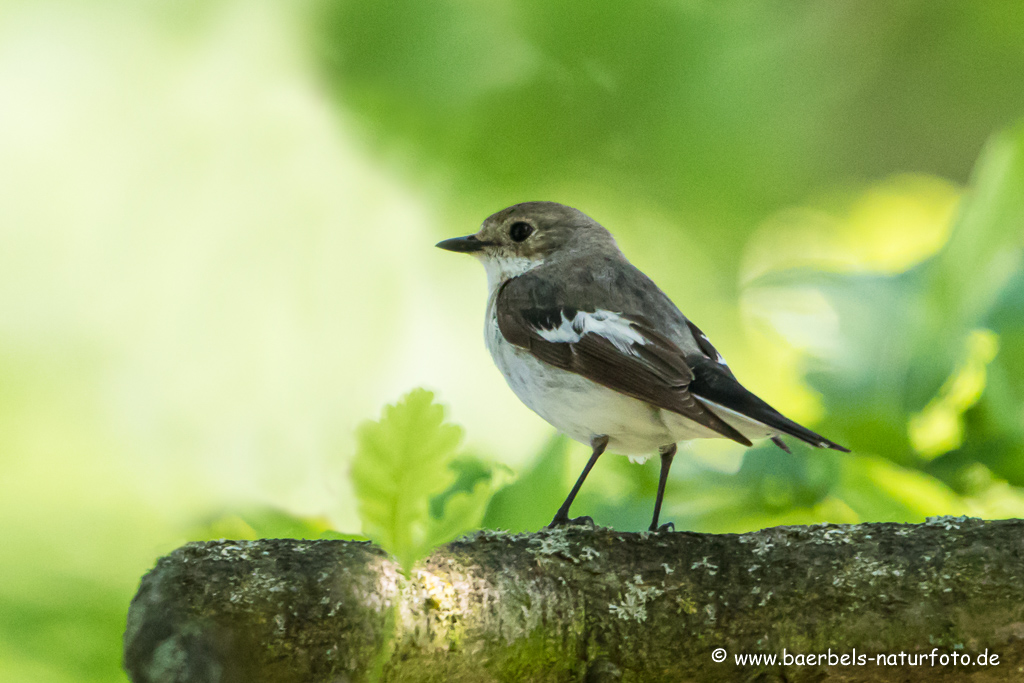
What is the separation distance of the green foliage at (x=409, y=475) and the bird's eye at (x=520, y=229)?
121 centimetres

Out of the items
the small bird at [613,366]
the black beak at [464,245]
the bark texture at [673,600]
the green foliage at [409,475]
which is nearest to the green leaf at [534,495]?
the small bird at [613,366]

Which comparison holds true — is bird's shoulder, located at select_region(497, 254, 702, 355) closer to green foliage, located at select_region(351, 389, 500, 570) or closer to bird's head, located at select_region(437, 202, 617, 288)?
bird's head, located at select_region(437, 202, 617, 288)

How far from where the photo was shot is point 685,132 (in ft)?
7.24

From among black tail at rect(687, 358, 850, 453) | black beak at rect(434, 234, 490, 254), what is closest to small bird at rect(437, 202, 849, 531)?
black tail at rect(687, 358, 850, 453)

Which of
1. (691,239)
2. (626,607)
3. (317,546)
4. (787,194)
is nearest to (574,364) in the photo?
(626,607)

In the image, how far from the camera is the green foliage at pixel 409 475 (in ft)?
1.61

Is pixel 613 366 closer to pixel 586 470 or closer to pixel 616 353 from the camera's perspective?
pixel 616 353

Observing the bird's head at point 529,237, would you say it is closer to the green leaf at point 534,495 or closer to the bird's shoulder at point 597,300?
the bird's shoulder at point 597,300

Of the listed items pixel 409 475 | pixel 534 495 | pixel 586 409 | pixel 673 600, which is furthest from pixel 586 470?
pixel 409 475

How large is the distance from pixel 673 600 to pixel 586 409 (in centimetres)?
45

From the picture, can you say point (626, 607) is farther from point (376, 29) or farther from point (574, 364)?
point (376, 29)

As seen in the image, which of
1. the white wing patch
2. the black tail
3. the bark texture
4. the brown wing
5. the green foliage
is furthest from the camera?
the white wing patch

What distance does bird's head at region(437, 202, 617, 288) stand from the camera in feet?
5.51

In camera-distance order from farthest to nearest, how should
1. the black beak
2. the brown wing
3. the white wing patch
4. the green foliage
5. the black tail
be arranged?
1. the black beak
2. the white wing patch
3. the brown wing
4. the black tail
5. the green foliage
